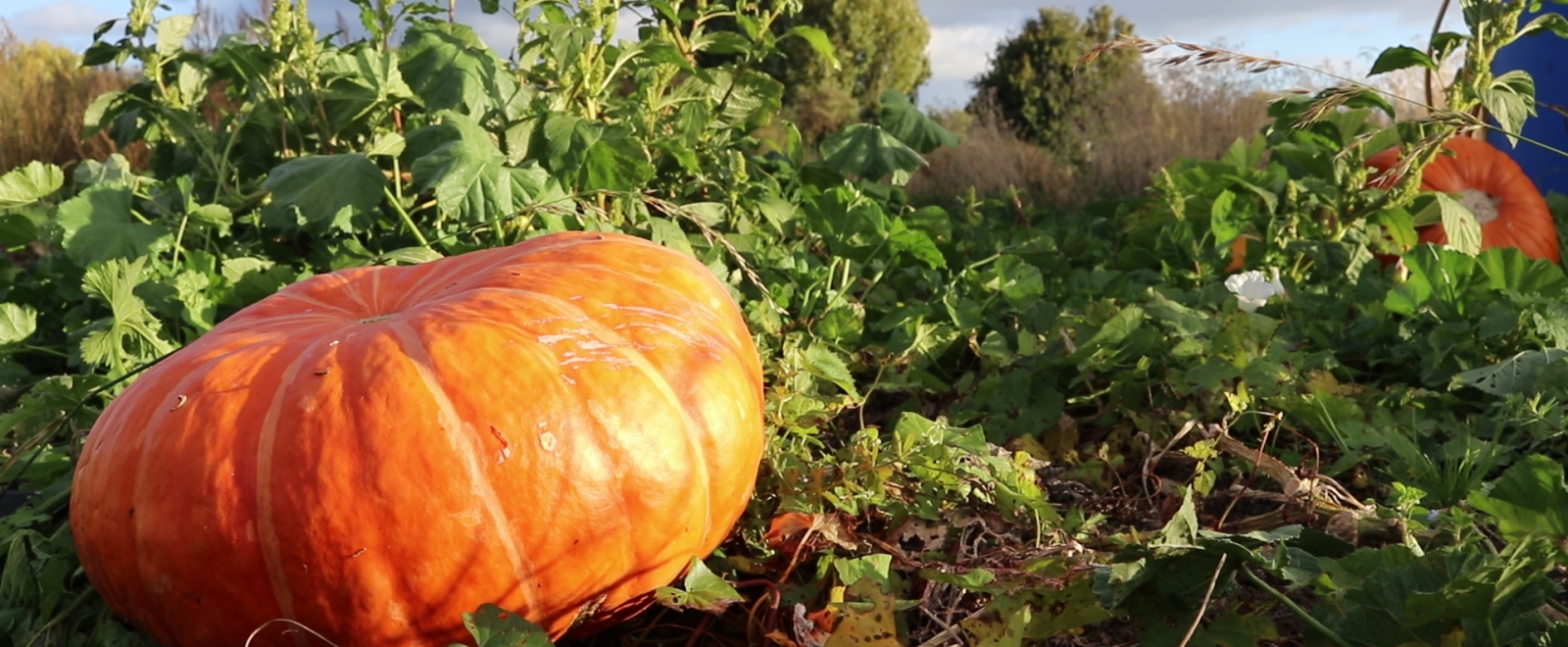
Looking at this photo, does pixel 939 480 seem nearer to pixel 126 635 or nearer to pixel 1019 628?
pixel 1019 628

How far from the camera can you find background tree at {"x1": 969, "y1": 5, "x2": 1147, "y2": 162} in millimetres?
11914

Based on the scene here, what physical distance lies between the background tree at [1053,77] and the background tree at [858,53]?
184 centimetres

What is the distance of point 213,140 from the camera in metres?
3.20

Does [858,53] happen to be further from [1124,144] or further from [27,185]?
[27,185]

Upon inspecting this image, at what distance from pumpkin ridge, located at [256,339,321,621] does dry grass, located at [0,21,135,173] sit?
20.7ft

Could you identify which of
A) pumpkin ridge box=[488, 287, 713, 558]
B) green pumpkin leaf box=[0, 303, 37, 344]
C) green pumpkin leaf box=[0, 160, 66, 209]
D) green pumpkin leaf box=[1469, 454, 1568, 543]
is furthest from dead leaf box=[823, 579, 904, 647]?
green pumpkin leaf box=[0, 160, 66, 209]

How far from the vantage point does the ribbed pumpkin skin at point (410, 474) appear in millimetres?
1504

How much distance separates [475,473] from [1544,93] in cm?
465

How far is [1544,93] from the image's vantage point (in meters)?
4.62

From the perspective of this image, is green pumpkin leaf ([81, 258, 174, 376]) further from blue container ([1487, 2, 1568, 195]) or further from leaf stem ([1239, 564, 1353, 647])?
blue container ([1487, 2, 1568, 195])

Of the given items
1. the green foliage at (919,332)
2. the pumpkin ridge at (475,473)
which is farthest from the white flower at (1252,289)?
the pumpkin ridge at (475,473)

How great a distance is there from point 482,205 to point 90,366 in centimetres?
101

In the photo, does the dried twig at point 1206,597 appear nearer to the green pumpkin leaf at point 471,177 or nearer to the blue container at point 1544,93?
the green pumpkin leaf at point 471,177

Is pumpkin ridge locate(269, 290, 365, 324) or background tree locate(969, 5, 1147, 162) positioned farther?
background tree locate(969, 5, 1147, 162)
